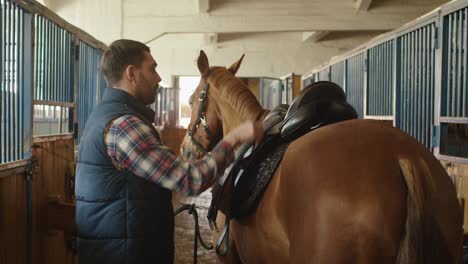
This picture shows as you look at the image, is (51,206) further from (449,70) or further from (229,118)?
(449,70)

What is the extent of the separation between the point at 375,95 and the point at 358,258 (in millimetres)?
3177

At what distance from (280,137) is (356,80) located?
333cm

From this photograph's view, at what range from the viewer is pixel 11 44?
2.19m

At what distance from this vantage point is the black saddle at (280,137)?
1.59 meters

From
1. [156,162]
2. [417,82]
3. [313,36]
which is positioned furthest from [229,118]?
[313,36]

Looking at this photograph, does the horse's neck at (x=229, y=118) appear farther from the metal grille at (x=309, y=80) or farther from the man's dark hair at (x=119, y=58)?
the metal grille at (x=309, y=80)

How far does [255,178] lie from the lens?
162 cm

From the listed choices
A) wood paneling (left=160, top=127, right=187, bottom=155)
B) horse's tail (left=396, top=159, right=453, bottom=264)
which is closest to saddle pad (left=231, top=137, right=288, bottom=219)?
horse's tail (left=396, top=159, right=453, bottom=264)

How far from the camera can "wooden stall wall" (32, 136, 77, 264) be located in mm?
2467

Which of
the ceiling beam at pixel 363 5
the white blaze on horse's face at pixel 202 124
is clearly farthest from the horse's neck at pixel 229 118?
the ceiling beam at pixel 363 5

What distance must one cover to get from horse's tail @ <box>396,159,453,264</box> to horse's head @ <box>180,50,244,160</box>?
1.21 m

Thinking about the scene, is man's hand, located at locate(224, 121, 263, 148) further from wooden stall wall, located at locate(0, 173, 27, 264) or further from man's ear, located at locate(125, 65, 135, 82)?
wooden stall wall, located at locate(0, 173, 27, 264)

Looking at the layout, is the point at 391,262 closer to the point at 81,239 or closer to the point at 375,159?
the point at 375,159

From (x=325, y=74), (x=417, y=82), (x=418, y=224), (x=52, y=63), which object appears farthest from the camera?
(x=325, y=74)
